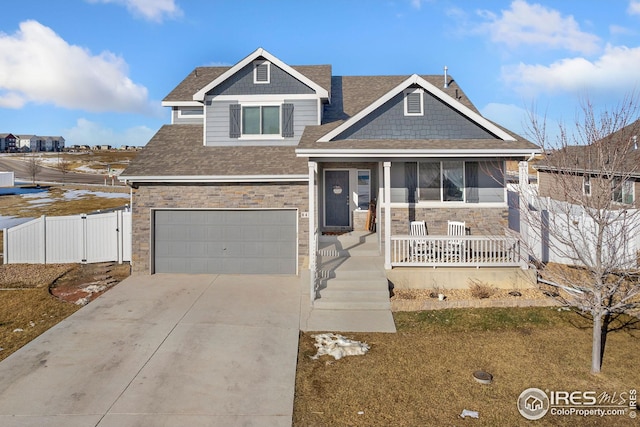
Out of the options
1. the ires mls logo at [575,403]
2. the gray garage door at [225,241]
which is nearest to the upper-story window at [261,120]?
the gray garage door at [225,241]

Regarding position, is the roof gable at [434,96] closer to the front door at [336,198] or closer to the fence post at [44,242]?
the front door at [336,198]

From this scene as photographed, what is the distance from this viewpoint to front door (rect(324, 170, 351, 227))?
1437 centimetres

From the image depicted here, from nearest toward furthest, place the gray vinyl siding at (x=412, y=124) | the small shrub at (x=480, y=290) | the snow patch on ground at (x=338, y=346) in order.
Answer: the snow patch on ground at (x=338, y=346), the small shrub at (x=480, y=290), the gray vinyl siding at (x=412, y=124)

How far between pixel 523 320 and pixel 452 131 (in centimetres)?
574

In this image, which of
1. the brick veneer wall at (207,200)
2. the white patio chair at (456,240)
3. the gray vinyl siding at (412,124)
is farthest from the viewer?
the brick veneer wall at (207,200)

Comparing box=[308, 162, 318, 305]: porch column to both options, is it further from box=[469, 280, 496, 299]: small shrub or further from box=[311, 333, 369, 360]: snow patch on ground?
box=[469, 280, 496, 299]: small shrub

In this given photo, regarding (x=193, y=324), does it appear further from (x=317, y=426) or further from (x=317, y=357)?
(x=317, y=426)

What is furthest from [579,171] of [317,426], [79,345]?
[79,345]

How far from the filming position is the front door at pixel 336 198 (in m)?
14.4

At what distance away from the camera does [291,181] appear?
42.1 feet

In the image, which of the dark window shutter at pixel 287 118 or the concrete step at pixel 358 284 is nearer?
the concrete step at pixel 358 284

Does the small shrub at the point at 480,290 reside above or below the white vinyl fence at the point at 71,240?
Result: below

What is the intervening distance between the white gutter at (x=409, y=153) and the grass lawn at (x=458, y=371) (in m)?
4.30

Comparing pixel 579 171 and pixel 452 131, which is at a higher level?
pixel 452 131
